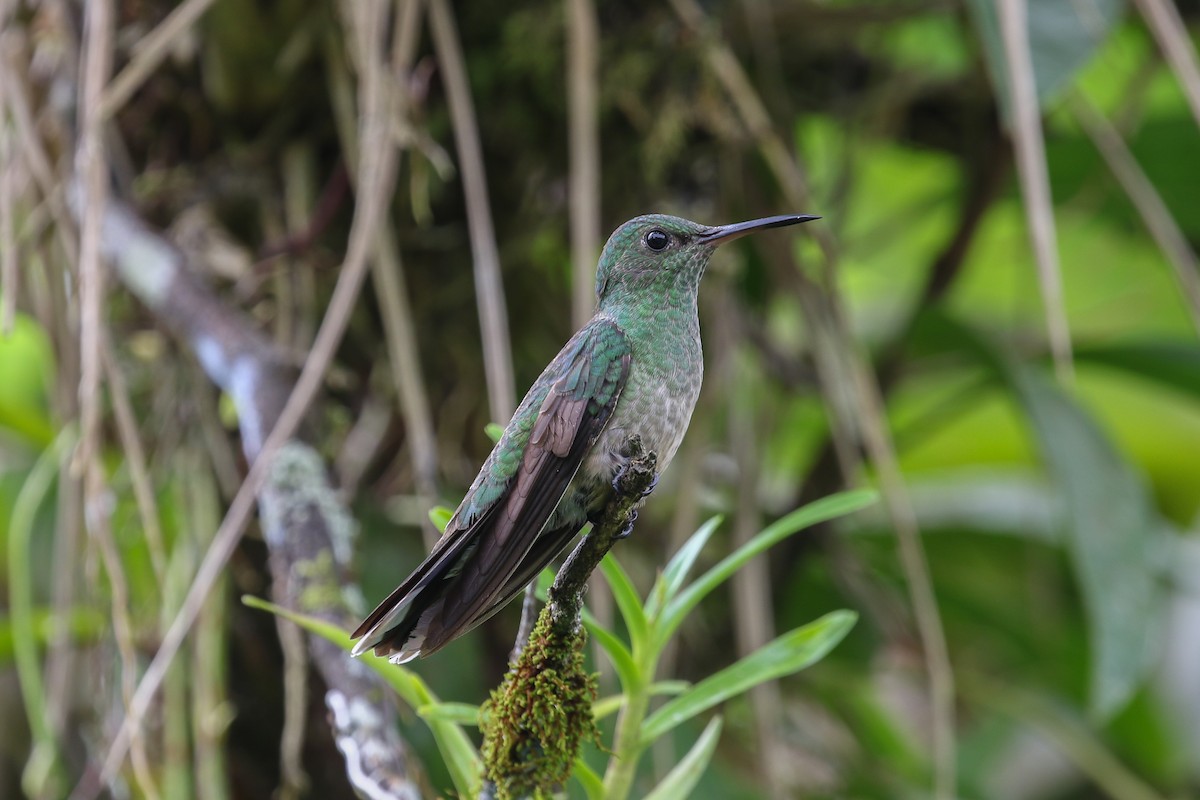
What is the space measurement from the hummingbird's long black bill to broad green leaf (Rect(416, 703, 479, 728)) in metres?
0.54

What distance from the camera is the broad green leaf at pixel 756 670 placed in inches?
46.8

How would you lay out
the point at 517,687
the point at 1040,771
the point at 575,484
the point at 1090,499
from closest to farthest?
the point at 517,687 → the point at 575,484 → the point at 1090,499 → the point at 1040,771

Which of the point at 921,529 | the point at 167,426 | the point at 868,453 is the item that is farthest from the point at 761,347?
the point at 167,426

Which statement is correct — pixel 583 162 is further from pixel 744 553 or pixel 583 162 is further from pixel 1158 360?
pixel 1158 360

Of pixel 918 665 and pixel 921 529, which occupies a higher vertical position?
pixel 921 529

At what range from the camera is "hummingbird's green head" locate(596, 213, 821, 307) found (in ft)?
4.70

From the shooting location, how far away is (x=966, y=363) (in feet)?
9.19

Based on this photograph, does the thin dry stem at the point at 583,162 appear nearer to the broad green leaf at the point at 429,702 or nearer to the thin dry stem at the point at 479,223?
the thin dry stem at the point at 479,223

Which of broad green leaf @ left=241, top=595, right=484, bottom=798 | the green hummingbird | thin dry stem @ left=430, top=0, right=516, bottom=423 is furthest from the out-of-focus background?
the green hummingbird

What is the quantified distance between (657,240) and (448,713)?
0.61 metres

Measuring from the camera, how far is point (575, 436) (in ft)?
3.90

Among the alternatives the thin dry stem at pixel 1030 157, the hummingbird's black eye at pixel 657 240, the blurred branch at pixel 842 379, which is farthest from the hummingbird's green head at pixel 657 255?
the blurred branch at pixel 842 379

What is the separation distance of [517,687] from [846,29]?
195cm

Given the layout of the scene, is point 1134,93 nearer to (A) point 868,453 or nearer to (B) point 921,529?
(A) point 868,453
